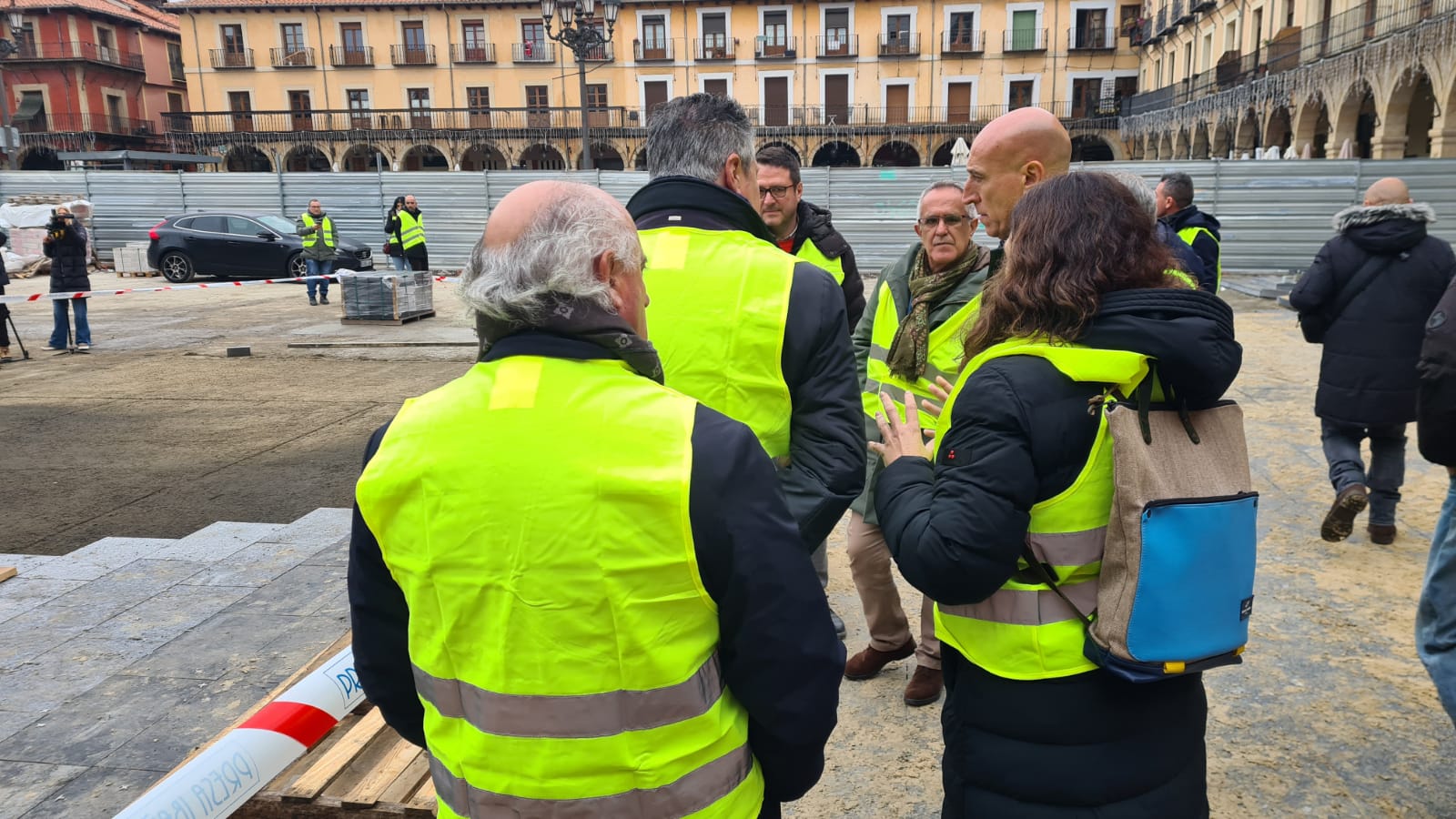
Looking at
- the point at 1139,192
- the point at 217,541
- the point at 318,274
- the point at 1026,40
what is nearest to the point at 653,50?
the point at 1026,40

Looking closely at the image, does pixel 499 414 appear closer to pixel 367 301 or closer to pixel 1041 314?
pixel 1041 314

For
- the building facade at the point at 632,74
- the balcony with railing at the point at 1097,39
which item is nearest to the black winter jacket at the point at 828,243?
the building facade at the point at 632,74

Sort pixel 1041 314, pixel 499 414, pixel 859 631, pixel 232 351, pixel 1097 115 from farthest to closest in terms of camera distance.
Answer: pixel 1097 115
pixel 232 351
pixel 859 631
pixel 1041 314
pixel 499 414

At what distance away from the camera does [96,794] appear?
9.37 feet

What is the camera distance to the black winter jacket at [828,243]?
4.39 meters

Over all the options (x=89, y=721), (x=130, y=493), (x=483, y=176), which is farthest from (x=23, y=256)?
(x=89, y=721)

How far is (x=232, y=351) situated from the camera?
1155cm

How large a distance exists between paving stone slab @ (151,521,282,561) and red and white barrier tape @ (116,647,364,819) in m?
2.94

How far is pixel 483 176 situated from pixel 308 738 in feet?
70.3

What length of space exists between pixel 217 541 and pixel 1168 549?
489 cm

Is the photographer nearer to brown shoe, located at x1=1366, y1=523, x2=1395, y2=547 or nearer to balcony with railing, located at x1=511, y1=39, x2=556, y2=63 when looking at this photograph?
brown shoe, located at x1=1366, y1=523, x2=1395, y2=547

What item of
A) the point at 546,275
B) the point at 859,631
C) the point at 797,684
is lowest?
the point at 859,631

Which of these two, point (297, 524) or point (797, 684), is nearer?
point (797, 684)

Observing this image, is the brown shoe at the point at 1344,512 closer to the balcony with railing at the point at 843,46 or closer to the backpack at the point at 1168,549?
the backpack at the point at 1168,549
